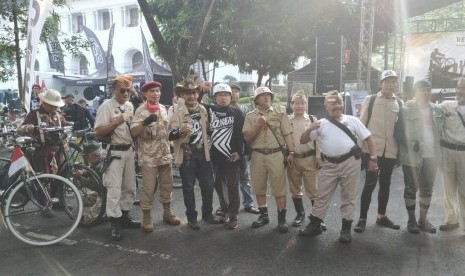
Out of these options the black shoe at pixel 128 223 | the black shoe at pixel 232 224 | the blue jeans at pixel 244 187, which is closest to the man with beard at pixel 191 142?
the black shoe at pixel 232 224

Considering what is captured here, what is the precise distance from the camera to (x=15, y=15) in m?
9.21

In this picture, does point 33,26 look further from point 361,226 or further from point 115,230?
point 361,226

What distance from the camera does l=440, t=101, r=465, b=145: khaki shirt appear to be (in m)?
4.54

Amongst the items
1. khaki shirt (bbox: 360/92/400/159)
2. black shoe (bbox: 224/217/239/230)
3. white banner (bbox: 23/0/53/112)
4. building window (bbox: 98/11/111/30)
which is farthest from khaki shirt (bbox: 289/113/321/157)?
building window (bbox: 98/11/111/30)

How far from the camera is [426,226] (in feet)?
15.7

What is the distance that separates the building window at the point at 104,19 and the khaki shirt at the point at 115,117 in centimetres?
3974

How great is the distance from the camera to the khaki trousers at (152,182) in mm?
4852

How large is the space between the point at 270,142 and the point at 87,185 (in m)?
2.36

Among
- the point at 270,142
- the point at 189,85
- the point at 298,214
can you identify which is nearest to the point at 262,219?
the point at 298,214

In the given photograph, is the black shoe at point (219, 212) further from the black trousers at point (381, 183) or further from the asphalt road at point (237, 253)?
the black trousers at point (381, 183)

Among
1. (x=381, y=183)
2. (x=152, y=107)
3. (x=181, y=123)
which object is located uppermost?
(x=152, y=107)

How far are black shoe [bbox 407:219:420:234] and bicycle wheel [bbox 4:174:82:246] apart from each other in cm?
377

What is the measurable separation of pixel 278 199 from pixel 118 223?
1.88 m

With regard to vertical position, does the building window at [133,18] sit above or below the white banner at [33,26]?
above
